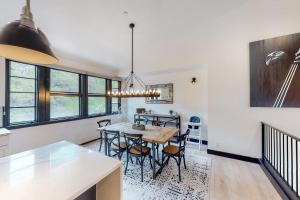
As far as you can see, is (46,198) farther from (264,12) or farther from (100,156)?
(264,12)

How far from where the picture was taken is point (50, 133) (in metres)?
3.55

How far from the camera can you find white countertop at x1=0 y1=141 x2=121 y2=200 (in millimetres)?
884

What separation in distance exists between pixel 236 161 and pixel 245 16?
10.5 ft

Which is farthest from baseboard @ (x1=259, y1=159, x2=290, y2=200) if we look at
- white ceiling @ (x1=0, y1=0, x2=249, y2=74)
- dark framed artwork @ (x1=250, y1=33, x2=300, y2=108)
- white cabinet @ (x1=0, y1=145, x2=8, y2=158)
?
white cabinet @ (x1=0, y1=145, x2=8, y2=158)

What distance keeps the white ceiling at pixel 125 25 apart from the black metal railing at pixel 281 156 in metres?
2.46

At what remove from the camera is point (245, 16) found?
9.40 ft

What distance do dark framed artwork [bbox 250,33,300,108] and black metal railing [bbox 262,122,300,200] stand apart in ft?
1.94

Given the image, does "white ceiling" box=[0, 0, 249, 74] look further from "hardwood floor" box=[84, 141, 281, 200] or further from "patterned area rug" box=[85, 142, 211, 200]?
"patterned area rug" box=[85, 142, 211, 200]

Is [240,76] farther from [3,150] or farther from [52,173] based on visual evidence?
[3,150]

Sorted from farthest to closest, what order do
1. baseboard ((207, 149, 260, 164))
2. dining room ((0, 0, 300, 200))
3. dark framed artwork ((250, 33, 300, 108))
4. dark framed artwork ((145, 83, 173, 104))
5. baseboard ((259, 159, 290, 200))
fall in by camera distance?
dark framed artwork ((145, 83, 173, 104)) < baseboard ((207, 149, 260, 164)) < dark framed artwork ((250, 33, 300, 108)) < baseboard ((259, 159, 290, 200)) < dining room ((0, 0, 300, 200))

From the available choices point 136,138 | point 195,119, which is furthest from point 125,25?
point 195,119

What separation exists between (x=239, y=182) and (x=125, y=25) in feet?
12.2

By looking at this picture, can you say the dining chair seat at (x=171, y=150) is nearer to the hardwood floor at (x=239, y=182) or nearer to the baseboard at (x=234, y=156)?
the hardwood floor at (x=239, y=182)

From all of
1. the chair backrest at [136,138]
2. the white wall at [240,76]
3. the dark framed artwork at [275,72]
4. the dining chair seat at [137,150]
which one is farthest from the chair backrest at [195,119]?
the chair backrest at [136,138]
